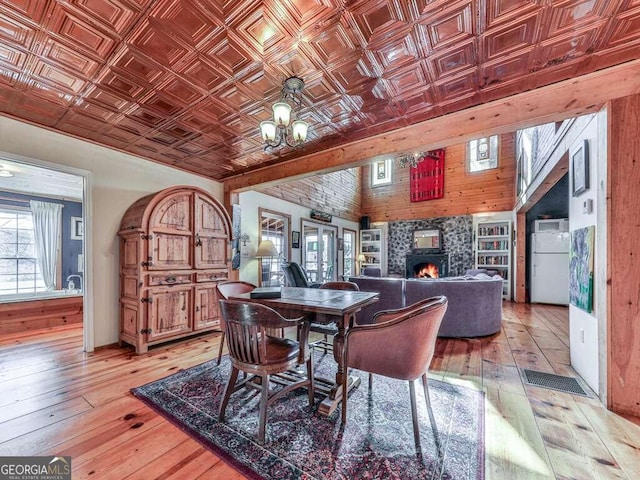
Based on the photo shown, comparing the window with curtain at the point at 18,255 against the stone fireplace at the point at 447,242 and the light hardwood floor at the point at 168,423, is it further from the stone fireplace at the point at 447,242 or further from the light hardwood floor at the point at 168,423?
the stone fireplace at the point at 447,242

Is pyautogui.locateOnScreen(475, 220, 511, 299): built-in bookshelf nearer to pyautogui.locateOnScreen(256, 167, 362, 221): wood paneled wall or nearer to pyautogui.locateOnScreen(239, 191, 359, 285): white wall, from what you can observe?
pyautogui.locateOnScreen(256, 167, 362, 221): wood paneled wall

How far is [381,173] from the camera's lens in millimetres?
9586

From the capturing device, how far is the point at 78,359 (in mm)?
3084

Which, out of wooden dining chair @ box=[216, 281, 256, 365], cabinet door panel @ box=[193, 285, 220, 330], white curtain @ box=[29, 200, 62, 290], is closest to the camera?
wooden dining chair @ box=[216, 281, 256, 365]

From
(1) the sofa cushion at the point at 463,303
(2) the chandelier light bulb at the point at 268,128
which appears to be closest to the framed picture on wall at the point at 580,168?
(1) the sofa cushion at the point at 463,303

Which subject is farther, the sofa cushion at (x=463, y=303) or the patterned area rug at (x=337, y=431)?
the sofa cushion at (x=463, y=303)

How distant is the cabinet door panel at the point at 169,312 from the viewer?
3.33 m

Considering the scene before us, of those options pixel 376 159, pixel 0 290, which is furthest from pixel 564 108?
pixel 0 290

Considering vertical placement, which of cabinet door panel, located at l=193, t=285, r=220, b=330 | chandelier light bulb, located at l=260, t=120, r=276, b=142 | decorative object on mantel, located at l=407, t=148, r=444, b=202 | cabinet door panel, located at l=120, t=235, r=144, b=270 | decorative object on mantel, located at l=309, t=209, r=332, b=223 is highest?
decorative object on mantel, located at l=407, t=148, r=444, b=202

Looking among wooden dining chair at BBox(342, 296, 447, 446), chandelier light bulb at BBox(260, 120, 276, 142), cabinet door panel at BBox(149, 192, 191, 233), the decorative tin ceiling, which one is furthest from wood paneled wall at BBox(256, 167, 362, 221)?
wooden dining chair at BBox(342, 296, 447, 446)

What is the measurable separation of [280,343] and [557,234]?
7.25m

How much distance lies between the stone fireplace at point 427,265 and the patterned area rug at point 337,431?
20.5 feet

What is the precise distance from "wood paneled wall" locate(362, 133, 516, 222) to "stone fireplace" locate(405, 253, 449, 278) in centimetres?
128

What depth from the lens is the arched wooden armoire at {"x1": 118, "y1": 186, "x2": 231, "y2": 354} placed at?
3.30 metres
